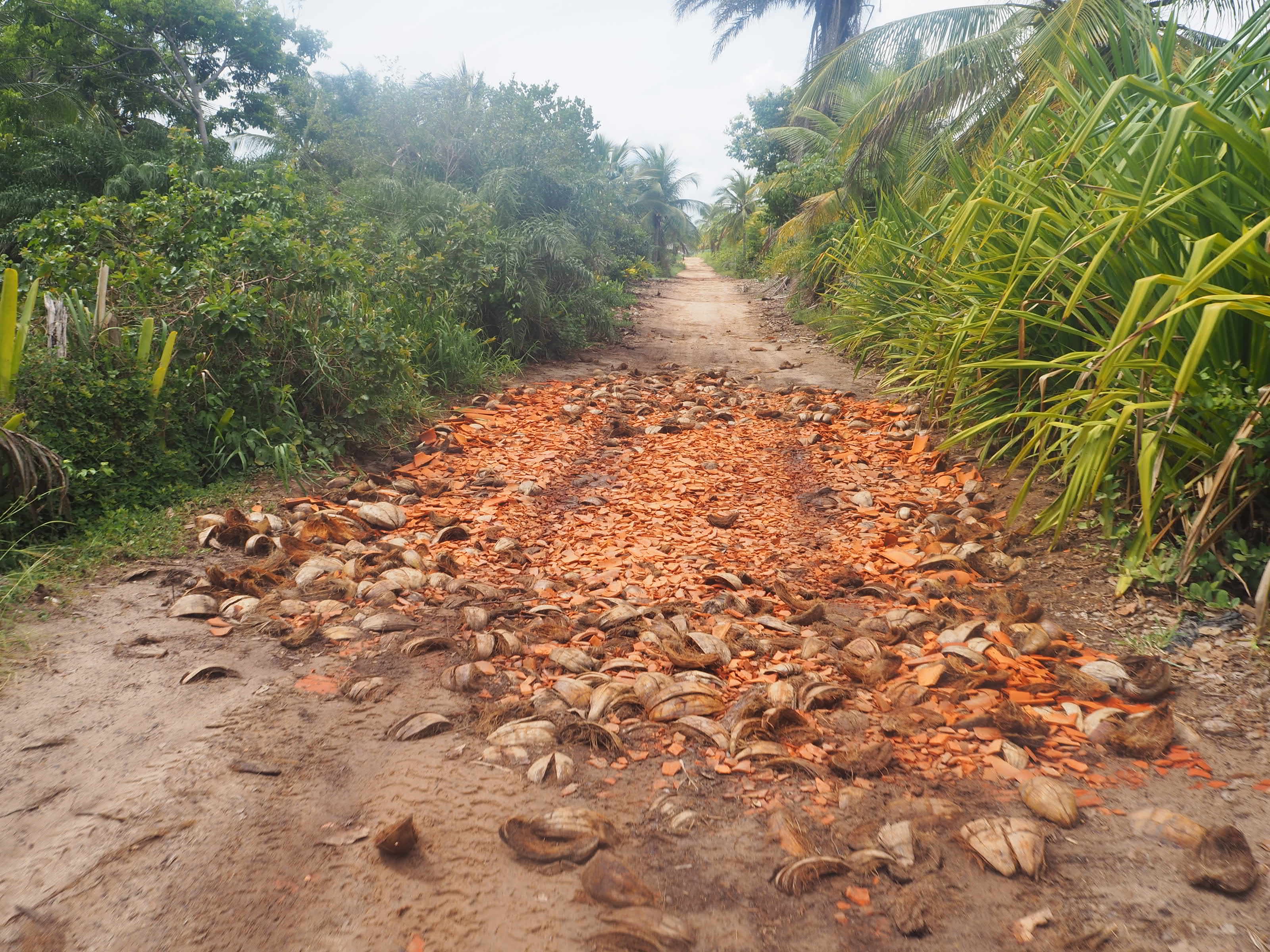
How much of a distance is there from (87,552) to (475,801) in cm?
194

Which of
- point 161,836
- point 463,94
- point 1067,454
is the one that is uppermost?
point 463,94

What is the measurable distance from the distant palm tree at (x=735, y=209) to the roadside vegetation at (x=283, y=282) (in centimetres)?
1804

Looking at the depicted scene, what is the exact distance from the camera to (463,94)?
9477 millimetres

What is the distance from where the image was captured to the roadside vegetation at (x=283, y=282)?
117 inches

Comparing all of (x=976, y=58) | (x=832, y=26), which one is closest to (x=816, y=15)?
(x=832, y=26)

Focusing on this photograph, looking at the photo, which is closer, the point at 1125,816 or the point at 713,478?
the point at 1125,816

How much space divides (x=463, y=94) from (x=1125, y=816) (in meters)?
10.1

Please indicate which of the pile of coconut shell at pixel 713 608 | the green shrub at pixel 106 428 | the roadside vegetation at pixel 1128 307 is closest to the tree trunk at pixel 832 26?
the roadside vegetation at pixel 1128 307

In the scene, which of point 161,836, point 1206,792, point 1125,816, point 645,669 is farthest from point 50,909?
point 1206,792

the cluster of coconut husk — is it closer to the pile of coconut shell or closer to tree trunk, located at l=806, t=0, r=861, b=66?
the pile of coconut shell

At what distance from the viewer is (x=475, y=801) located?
1612 mm

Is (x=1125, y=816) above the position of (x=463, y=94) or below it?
below

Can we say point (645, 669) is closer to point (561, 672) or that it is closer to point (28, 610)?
point (561, 672)

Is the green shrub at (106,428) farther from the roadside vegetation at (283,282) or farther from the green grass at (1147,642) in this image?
the green grass at (1147,642)
